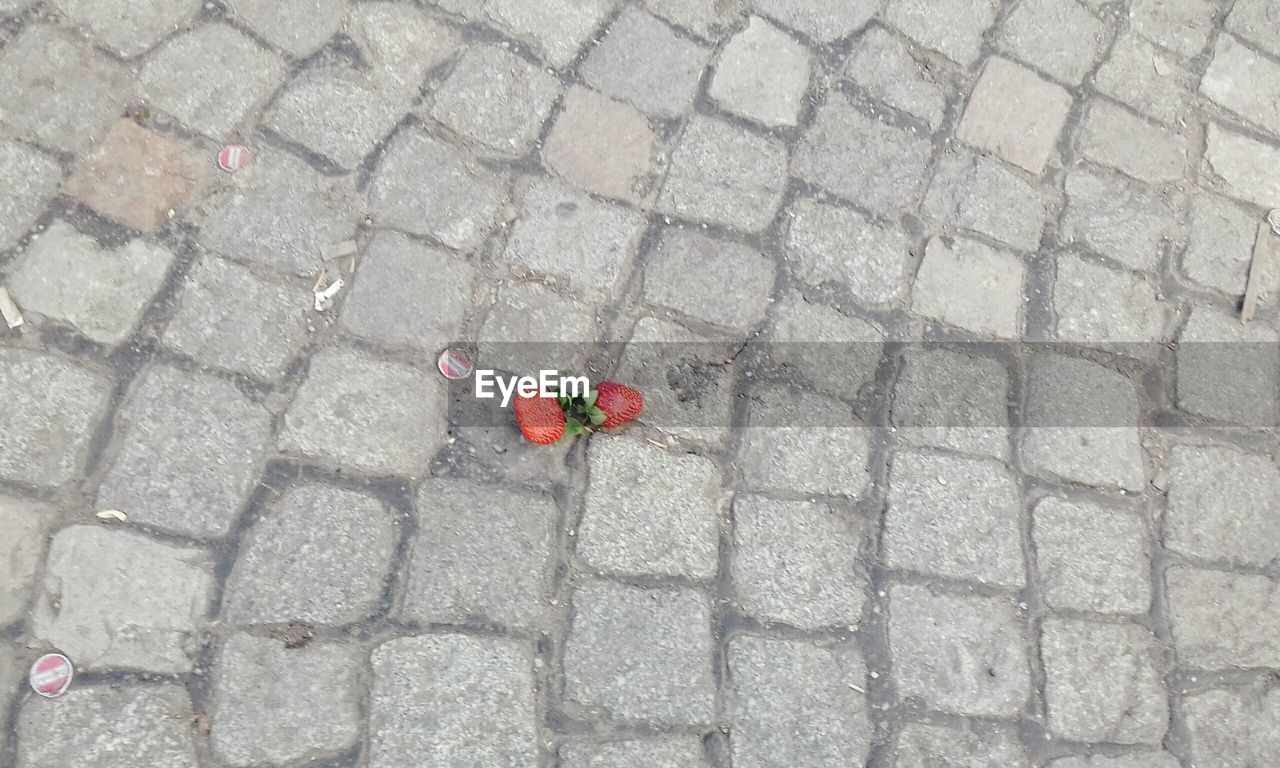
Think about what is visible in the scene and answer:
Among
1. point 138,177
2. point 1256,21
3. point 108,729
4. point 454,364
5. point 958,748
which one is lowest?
point 108,729

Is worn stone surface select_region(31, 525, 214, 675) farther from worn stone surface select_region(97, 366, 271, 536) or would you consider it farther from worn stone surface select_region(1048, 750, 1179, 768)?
worn stone surface select_region(1048, 750, 1179, 768)

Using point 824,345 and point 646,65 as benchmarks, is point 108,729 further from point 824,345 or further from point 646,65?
point 646,65

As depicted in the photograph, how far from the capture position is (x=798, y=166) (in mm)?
2773

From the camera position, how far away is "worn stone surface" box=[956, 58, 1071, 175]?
292 cm

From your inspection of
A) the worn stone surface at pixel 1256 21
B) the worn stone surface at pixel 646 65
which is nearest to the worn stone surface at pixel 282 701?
the worn stone surface at pixel 646 65

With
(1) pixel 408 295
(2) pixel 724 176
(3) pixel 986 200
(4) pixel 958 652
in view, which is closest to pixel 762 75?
(2) pixel 724 176

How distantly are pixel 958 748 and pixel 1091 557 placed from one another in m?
0.65

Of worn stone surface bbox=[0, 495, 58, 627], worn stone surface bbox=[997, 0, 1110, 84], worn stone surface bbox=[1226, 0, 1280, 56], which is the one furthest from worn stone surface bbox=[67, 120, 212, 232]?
worn stone surface bbox=[1226, 0, 1280, 56]

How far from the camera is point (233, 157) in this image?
252cm

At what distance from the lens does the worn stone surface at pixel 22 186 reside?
237 cm

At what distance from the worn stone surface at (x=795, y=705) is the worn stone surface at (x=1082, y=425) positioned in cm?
82

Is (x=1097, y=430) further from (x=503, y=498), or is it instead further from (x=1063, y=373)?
(x=503, y=498)

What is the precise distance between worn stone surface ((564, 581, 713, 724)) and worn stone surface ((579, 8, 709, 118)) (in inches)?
54.8

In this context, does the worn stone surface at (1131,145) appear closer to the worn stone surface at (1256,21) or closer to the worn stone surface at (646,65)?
the worn stone surface at (1256,21)
